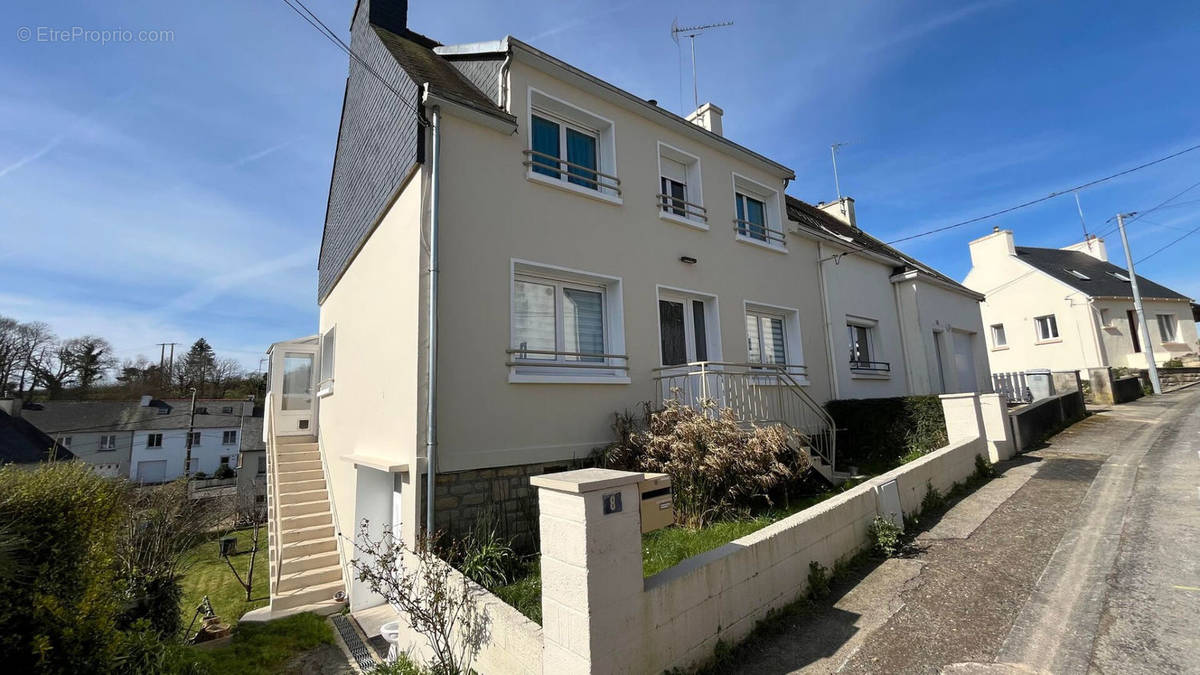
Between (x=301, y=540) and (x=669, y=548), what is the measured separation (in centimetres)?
856

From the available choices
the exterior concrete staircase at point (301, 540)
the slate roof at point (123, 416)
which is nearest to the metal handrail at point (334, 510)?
the exterior concrete staircase at point (301, 540)

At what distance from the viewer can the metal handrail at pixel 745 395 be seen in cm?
728

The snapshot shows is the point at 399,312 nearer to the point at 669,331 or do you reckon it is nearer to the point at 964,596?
the point at 669,331

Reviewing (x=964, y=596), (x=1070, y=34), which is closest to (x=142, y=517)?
(x=964, y=596)

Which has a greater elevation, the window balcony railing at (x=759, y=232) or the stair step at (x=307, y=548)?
the window balcony railing at (x=759, y=232)

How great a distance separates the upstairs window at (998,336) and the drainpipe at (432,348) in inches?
1167

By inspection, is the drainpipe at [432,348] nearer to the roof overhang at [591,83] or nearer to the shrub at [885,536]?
the roof overhang at [591,83]

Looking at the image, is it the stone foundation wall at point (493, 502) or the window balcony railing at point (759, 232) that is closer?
the stone foundation wall at point (493, 502)

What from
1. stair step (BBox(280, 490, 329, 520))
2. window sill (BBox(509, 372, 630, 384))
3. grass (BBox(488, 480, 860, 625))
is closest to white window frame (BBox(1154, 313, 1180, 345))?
grass (BBox(488, 480, 860, 625))

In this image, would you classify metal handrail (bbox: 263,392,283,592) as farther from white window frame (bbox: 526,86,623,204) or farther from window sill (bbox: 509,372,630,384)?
white window frame (bbox: 526,86,623,204)

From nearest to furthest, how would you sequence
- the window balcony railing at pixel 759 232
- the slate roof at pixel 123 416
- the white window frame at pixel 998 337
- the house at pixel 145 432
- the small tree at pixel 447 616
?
the small tree at pixel 447 616 → the window balcony railing at pixel 759 232 → the white window frame at pixel 998 337 → the slate roof at pixel 123 416 → the house at pixel 145 432

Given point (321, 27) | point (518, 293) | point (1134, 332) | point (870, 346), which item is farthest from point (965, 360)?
point (321, 27)

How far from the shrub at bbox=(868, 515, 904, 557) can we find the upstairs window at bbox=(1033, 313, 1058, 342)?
2586cm

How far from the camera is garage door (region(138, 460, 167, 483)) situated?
38844mm
